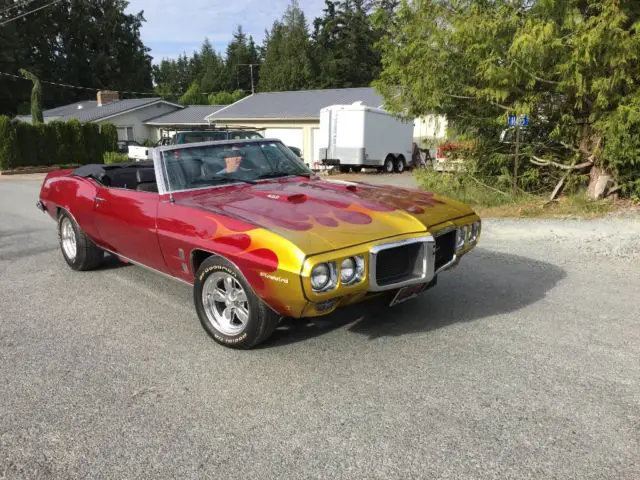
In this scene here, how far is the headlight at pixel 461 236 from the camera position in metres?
4.57

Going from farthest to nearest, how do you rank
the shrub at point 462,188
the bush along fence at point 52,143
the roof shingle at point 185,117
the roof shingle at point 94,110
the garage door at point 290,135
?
1. the roof shingle at point 94,110
2. the roof shingle at point 185,117
3. the garage door at point 290,135
4. the bush along fence at point 52,143
5. the shrub at point 462,188

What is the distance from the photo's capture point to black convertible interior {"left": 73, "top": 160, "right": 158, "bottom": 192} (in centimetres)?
580

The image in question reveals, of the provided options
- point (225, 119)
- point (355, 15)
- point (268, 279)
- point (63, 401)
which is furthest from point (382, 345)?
point (355, 15)

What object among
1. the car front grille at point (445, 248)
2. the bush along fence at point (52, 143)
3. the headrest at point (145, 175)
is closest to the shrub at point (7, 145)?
the bush along fence at point (52, 143)

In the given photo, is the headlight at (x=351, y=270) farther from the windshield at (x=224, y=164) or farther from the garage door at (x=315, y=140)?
the garage door at (x=315, y=140)

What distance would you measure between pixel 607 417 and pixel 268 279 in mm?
2112

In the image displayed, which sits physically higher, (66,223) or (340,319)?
(66,223)

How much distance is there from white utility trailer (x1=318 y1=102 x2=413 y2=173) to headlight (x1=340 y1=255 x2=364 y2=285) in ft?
68.0

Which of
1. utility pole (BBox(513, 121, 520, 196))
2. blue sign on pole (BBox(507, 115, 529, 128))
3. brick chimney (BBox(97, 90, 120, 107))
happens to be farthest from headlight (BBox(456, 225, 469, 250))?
brick chimney (BBox(97, 90, 120, 107))

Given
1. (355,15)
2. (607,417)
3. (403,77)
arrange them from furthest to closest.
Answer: (355,15)
(403,77)
(607,417)

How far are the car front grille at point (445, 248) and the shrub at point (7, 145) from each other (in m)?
26.7

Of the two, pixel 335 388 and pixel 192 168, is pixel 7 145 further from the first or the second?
pixel 335 388

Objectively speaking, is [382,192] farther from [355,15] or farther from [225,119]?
[355,15]

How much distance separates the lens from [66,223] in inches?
260
